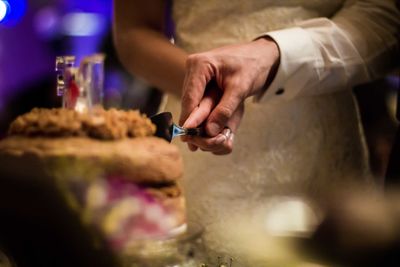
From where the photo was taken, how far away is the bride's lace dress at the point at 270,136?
0.89 metres

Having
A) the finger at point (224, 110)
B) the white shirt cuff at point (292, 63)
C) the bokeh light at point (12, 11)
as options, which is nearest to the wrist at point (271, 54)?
the white shirt cuff at point (292, 63)

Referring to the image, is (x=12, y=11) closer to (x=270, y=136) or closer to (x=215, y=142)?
(x=215, y=142)

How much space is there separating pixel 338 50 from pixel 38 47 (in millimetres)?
500

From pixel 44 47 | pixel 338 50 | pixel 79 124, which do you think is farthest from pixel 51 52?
pixel 338 50

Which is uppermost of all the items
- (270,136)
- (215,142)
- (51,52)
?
(51,52)

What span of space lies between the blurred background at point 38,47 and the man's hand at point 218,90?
0.17 ft

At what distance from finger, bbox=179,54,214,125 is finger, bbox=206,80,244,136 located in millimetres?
26

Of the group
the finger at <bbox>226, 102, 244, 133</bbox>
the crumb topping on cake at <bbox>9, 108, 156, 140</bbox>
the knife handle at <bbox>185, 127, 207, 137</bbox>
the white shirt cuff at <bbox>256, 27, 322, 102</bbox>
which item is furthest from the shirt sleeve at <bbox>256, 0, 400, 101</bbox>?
the crumb topping on cake at <bbox>9, 108, 156, 140</bbox>

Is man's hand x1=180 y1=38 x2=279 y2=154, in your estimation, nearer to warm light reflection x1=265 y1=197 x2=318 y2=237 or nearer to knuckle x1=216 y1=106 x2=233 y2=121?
knuckle x1=216 y1=106 x2=233 y2=121

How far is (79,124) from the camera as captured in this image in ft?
1.53

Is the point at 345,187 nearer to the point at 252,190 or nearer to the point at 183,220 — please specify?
the point at 252,190

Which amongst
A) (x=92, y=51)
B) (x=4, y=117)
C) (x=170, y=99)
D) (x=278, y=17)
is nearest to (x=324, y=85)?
(x=278, y=17)

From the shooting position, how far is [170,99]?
0.73 m

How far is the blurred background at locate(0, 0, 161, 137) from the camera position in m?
0.56
